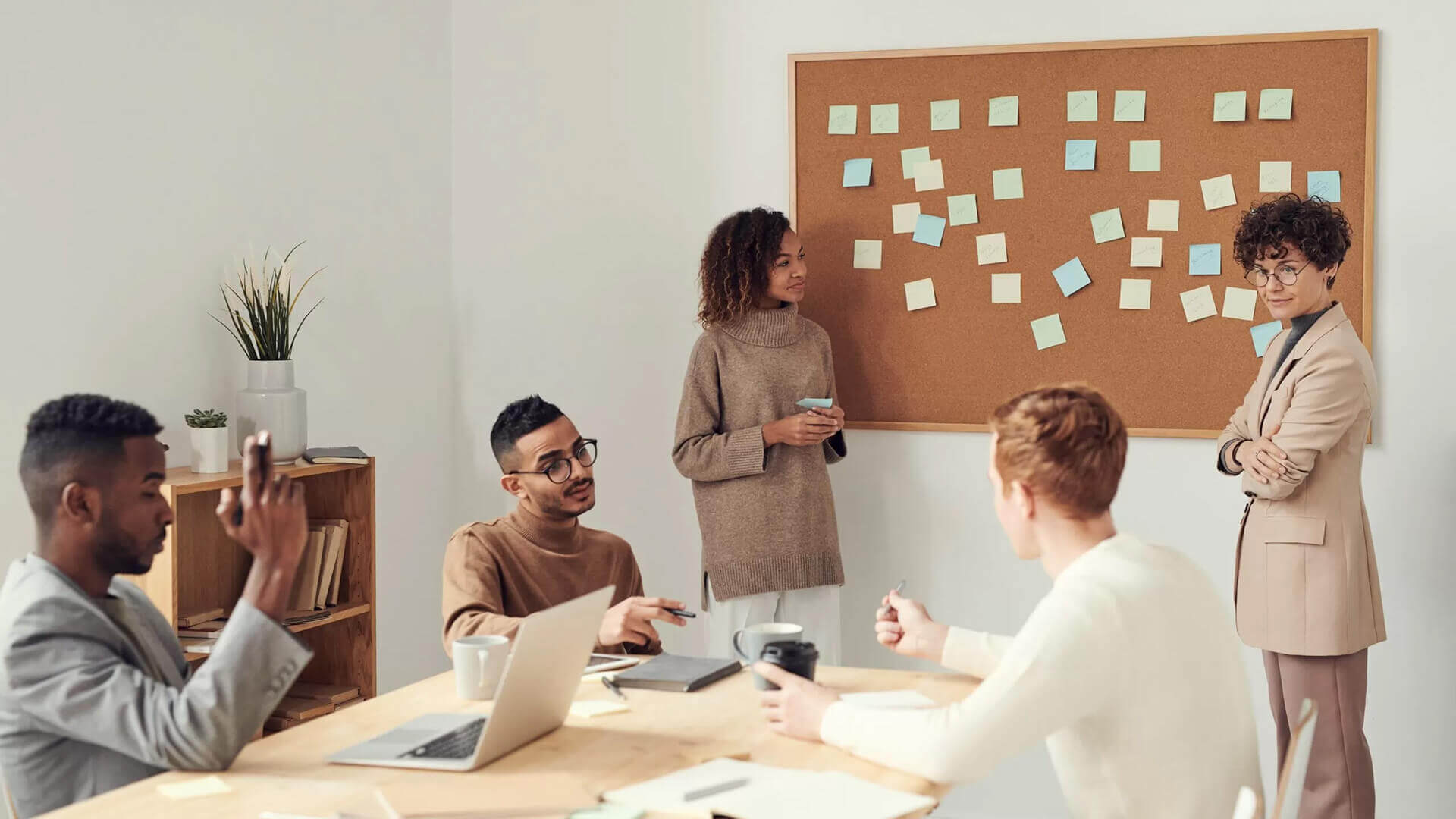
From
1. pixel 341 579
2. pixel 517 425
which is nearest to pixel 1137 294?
pixel 517 425

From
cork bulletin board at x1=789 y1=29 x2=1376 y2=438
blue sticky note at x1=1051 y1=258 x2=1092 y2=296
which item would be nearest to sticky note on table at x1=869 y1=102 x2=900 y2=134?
cork bulletin board at x1=789 y1=29 x2=1376 y2=438

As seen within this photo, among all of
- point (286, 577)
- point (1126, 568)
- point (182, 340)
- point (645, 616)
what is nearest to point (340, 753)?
point (286, 577)

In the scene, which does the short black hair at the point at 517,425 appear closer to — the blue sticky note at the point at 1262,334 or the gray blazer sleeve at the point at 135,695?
the gray blazer sleeve at the point at 135,695

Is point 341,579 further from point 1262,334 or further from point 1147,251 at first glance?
point 1262,334

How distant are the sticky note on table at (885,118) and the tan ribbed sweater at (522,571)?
168 cm

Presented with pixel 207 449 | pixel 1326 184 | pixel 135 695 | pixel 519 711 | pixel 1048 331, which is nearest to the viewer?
pixel 135 695

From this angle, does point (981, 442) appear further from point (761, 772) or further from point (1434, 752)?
point (761, 772)

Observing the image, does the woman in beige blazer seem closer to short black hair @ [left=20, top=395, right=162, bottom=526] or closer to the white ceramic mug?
the white ceramic mug

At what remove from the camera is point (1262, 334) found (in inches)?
138

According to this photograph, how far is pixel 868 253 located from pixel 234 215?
1.71 m

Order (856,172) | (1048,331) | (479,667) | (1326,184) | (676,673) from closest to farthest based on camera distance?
(479,667)
(676,673)
(1326,184)
(1048,331)
(856,172)

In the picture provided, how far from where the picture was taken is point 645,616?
217 centimetres

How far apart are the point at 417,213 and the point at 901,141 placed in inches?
57.9

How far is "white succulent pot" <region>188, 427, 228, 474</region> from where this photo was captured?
2.87m
